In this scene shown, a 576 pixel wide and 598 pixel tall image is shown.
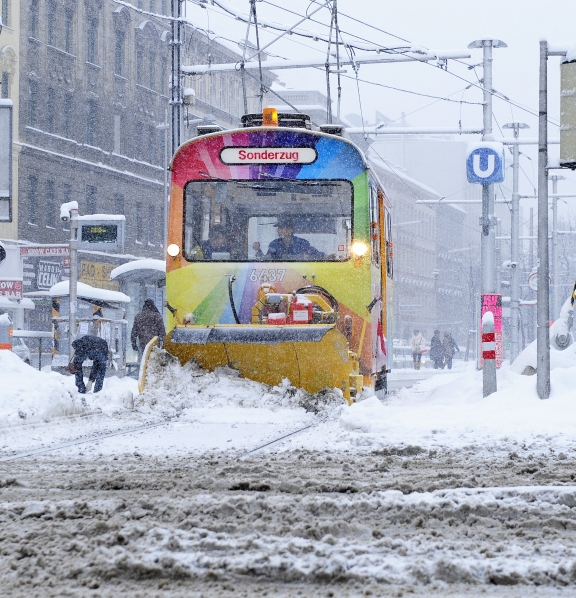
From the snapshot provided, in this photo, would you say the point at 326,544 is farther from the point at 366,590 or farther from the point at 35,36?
the point at 35,36

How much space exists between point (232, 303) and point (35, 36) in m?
32.8

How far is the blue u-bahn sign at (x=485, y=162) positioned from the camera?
23172 millimetres

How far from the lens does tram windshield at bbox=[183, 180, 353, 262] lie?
13969 mm

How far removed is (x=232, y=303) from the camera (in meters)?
13.9

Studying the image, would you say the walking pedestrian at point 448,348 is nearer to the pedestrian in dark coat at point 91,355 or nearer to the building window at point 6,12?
the building window at point 6,12

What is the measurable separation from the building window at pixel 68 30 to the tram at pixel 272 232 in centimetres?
3412

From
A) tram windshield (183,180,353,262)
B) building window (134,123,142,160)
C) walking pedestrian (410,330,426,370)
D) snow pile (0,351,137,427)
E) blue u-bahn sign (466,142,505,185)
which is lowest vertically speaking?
walking pedestrian (410,330,426,370)

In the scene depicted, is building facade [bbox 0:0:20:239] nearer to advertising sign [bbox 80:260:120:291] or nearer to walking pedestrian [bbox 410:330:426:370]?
advertising sign [bbox 80:260:120:291]

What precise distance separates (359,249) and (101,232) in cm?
876

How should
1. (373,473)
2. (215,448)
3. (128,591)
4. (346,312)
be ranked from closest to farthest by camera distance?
1. (128,591)
2. (373,473)
3. (215,448)
4. (346,312)

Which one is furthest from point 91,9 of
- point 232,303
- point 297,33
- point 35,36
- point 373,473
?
point 373,473

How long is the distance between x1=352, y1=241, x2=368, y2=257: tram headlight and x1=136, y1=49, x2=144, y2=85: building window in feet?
135

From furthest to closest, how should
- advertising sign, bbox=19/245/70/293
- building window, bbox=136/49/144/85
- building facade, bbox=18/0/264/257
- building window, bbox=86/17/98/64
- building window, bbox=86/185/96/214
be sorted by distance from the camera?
building window, bbox=136/49/144/85
building window, bbox=86/17/98/64
building window, bbox=86/185/96/214
building facade, bbox=18/0/264/257
advertising sign, bbox=19/245/70/293

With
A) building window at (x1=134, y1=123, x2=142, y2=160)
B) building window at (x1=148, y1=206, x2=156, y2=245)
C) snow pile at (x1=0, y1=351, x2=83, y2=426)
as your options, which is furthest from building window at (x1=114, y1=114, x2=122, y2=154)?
snow pile at (x1=0, y1=351, x2=83, y2=426)
